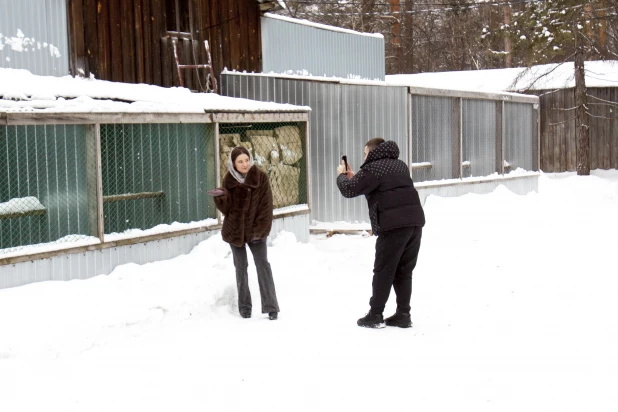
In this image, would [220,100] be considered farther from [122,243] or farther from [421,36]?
[421,36]

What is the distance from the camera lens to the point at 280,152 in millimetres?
13375

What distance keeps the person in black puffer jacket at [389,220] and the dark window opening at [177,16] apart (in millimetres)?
7720

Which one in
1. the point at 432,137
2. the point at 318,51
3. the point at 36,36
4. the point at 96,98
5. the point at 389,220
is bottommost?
the point at 389,220

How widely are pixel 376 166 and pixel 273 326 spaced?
69.8 inches

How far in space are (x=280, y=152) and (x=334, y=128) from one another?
2.10 meters

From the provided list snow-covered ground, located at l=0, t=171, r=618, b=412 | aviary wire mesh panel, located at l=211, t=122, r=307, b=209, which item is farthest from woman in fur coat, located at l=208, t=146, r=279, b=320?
aviary wire mesh panel, located at l=211, t=122, r=307, b=209

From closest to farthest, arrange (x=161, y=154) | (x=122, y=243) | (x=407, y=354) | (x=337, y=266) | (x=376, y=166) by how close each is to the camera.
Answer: (x=407, y=354)
(x=376, y=166)
(x=122, y=243)
(x=161, y=154)
(x=337, y=266)

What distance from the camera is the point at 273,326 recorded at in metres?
8.74

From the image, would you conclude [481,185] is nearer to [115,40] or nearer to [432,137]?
[432,137]

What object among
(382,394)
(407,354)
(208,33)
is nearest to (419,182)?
(208,33)

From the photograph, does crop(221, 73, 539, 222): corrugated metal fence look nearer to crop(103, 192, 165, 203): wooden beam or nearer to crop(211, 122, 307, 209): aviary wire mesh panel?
crop(211, 122, 307, 209): aviary wire mesh panel

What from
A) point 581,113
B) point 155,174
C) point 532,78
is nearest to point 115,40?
point 155,174

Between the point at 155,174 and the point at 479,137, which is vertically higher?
the point at 479,137

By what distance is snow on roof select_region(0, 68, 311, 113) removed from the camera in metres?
9.44
